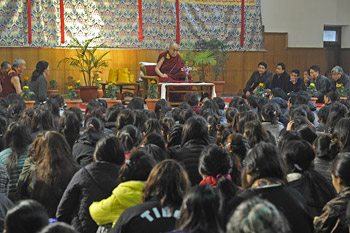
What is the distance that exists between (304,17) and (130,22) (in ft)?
15.3

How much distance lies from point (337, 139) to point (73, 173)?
1859mm

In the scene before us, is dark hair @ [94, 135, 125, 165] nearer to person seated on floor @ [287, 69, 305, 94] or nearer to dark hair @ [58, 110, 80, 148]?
dark hair @ [58, 110, 80, 148]

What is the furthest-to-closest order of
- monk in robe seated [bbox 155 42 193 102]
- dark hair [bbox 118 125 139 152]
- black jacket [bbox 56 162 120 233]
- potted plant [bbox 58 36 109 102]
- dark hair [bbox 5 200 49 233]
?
potted plant [bbox 58 36 109 102], monk in robe seated [bbox 155 42 193 102], dark hair [bbox 118 125 139 152], black jacket [bbox 56 162 120 233], dark hair [bbox 5 200 49 233]

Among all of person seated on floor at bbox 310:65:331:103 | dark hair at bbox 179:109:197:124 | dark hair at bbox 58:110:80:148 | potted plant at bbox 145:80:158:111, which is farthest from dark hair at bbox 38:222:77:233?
person seated on floor at bbox 310:65:331:103

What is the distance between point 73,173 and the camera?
3.25m

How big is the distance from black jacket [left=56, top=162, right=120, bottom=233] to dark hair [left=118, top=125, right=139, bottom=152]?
798 mm

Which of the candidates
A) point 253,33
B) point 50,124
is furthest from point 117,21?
point 50,124

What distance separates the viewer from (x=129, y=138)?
12.4 ft

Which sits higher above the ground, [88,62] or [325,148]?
[88,62]

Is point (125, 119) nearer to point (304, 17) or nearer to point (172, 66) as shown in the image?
point (172, 66)

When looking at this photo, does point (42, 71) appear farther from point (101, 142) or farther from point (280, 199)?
point (280, 199)

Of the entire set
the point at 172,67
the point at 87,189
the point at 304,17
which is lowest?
the point at 87,189

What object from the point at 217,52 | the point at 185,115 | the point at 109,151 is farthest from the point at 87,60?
the point at 109,151

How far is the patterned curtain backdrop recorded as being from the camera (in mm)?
11789
